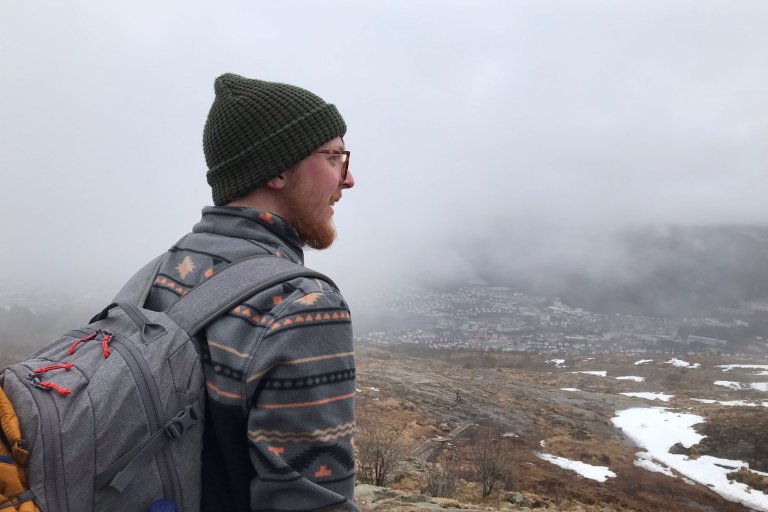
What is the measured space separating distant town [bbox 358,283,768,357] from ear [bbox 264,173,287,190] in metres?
69.1

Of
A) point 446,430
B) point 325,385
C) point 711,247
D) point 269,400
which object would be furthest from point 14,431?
point 711,247

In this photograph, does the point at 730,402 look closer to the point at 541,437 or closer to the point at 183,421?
the point at 541,437

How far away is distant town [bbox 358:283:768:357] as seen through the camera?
79.6m

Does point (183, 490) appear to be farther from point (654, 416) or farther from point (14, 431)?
point (654, 416)

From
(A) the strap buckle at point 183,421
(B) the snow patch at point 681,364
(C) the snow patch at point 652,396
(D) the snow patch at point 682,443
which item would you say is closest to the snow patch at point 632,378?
(C) the snow patch at point 652,396

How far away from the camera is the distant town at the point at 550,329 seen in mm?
79562

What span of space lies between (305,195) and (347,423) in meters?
0.80

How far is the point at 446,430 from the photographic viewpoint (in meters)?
19.5

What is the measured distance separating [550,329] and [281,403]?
352 ft

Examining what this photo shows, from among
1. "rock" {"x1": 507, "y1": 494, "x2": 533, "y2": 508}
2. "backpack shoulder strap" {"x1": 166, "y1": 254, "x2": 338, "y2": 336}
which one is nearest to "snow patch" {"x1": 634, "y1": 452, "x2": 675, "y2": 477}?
"rock" {"x1": 507, "y1": 494, "x2": 533, "y2": 508}

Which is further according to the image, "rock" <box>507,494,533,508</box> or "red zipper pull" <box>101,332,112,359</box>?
"rock" <box>507,494,533,508</box>

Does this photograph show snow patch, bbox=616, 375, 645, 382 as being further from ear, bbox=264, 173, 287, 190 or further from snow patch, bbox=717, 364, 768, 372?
ear, bbox=264, 173, 287, 190

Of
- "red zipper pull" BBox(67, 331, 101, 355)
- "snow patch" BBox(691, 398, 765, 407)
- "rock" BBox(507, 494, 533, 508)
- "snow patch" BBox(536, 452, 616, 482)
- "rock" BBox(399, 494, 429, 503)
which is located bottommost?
"snow patch" BBox(691, 398, 765, 407)

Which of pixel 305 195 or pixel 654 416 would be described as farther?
pixel 654 416
